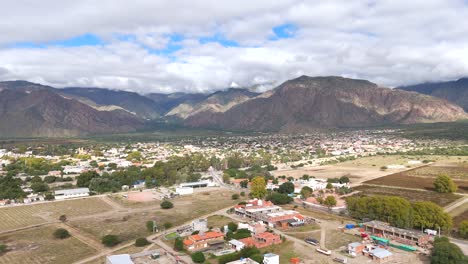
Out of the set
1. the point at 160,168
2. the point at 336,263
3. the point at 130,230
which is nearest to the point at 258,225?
the point at 336,263

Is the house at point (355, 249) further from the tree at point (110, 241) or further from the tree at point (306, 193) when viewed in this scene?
the tree at point (110, 241)

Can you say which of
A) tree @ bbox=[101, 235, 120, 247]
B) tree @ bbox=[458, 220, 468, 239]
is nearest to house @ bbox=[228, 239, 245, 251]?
tree @ bbox=[101, 235, 120, 247]

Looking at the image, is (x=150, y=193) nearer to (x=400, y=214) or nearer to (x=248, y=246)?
(x=248, y=246)

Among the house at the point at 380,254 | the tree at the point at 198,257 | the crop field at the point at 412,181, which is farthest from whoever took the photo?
the crop field at the point at 412,181

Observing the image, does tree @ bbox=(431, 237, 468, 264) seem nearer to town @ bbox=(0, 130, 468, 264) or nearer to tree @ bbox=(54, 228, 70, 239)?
town @ bbox=(0, 130, 468, 264)

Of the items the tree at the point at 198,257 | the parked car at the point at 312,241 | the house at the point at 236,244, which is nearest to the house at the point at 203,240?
the house at the point at 236,244
